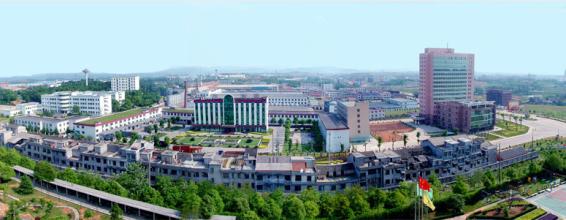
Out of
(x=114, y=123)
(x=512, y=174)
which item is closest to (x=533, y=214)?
(x=512, y=174)

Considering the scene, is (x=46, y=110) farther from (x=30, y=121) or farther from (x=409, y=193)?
(x=409, y=193)

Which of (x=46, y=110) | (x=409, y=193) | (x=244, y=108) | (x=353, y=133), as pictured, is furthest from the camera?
(x=46, y=110)

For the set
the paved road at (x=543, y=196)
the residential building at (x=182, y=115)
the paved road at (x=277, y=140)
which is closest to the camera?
the paved road at (x=543, y=196)

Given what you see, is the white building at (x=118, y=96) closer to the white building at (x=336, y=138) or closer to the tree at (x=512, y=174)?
the white building at (x=336, y=138)

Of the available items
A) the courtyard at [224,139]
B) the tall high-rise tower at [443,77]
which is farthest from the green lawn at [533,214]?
the tall high-rise tower at [443,77]

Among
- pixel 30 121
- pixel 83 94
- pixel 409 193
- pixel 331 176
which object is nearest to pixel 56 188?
pixel 331 176
